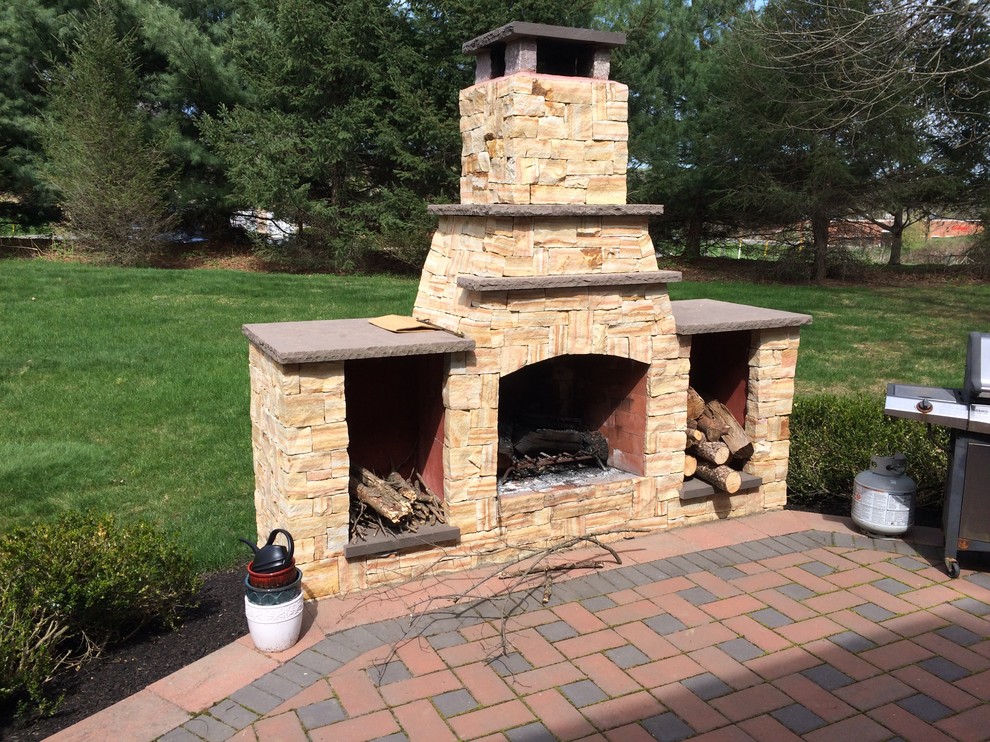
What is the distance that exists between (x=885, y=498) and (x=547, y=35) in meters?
3.94

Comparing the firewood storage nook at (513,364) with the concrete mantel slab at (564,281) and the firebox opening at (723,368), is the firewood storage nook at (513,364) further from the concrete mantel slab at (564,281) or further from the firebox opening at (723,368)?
the firebox opening at (723,368)

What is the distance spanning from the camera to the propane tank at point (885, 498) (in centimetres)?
579

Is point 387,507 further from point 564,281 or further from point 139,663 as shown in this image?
point 564,281

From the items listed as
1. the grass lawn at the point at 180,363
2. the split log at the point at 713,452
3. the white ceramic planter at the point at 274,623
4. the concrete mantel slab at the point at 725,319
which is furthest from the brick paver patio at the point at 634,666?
the grass lawn at the point at 180,363

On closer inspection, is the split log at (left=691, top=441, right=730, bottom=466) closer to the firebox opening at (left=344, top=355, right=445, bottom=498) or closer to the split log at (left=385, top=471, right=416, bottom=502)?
the firebox opening at (left=344, top=355, right=445, bottom=498)

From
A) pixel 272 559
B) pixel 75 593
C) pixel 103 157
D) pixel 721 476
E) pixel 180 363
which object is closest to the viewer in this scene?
pixel 75 593

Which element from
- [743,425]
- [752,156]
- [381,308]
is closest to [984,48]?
[752,156]

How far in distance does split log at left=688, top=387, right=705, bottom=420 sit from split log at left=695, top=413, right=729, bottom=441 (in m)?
0.05

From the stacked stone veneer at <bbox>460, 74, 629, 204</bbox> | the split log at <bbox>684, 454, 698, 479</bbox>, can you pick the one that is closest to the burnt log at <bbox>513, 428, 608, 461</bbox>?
the split log at <bbox>684, 454, 698, 479</bbox>

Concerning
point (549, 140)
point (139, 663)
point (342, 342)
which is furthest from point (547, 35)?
point (139, 663)

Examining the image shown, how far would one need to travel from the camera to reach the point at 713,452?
250 inches

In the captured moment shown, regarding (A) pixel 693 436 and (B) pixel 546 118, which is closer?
(B) pixel 546 118

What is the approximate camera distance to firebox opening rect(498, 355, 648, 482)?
6191mm

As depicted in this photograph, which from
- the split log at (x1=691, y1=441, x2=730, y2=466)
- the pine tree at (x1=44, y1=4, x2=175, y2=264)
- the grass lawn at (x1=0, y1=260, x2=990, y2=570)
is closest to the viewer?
the split log at (x1=691, y1=441, x2=730, y2=466)
